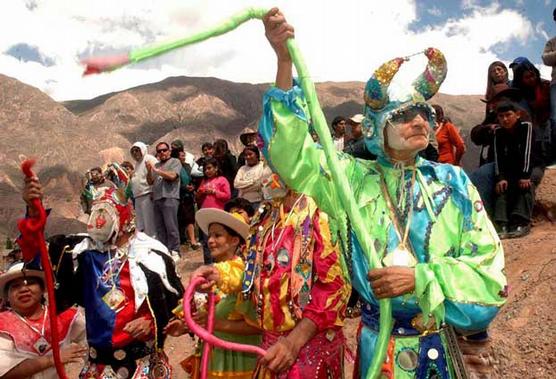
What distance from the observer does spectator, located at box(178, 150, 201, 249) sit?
387 inches

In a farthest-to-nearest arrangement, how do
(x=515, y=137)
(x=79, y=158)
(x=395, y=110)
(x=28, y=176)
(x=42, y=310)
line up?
(x=79, y=158) → (x=515, y=137) → (x=42, y=310) → (x=28, y=176) → (x=395, y=110)

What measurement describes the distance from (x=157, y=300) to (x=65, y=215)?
33039 millimetres

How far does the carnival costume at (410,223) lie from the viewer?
7.04 feet

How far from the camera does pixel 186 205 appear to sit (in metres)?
10.2

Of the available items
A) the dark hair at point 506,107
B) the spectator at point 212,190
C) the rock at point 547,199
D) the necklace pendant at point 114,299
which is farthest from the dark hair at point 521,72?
the necklace pendant at point 114,299

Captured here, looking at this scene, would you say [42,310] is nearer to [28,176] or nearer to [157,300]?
[157,300]

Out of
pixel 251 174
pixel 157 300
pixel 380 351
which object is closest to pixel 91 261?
pixel 157 300

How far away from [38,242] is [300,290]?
1.64 meters

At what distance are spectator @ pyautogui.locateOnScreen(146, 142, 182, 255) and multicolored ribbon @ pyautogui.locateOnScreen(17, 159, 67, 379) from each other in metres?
5.25

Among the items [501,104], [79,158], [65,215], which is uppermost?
[501,104]

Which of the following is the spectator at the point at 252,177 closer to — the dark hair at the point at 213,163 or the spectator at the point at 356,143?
the dark hair at the point at 213,163

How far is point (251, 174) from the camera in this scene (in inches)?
318

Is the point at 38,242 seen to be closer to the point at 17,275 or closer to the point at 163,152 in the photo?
the point at 17,275

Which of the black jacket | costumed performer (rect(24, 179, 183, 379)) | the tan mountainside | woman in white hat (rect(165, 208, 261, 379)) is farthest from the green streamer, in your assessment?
the tan mountainside
